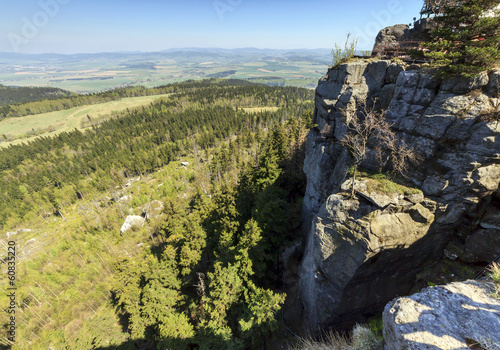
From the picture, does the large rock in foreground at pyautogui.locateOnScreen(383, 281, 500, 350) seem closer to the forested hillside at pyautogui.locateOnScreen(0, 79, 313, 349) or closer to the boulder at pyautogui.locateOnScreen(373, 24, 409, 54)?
the forested hillside at pyautogui.locateOnScreen(0, 79, 313, 349)

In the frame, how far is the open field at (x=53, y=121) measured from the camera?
530 ft

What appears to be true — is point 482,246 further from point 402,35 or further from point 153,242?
point 153,242

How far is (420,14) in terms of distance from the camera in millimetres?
20172

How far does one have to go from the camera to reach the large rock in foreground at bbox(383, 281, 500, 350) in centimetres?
746

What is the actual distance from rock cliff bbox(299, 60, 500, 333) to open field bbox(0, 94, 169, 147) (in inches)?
8473

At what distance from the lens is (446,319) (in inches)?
324

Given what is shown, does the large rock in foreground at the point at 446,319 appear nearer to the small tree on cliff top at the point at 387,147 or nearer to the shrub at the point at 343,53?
the small tree on cliff top at the point at 387,147

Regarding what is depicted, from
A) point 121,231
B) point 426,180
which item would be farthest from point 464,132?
point 121,231

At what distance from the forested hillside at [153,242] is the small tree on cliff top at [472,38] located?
20.0 m

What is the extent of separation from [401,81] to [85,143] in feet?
580

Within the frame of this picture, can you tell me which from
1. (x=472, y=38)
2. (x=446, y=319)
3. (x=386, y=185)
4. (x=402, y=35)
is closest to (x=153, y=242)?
(x=386, y=185)

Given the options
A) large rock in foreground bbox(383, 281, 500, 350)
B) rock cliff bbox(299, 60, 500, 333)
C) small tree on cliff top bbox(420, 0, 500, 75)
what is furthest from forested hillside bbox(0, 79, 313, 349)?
→ small tree on cliff top bbox(420, 0, 500, 75)

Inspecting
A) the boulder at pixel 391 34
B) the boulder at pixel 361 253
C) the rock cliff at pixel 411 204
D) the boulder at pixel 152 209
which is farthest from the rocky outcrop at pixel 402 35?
the boulder at pixel 152 209

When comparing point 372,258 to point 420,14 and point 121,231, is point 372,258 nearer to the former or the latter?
point 420,14
